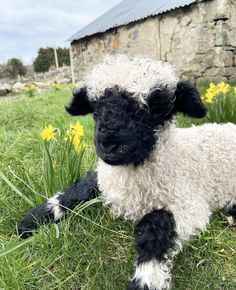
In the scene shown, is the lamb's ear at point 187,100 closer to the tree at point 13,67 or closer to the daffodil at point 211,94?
the daffodil at point 211,94

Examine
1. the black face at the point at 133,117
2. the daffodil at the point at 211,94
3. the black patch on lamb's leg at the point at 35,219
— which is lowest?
the black patch on lamb's leg at the point at 35,219

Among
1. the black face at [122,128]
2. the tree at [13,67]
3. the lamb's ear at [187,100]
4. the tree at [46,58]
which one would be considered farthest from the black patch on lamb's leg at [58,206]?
the tree at [13,67]

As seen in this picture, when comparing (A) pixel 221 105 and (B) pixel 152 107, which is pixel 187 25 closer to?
(A) pixel 221 105

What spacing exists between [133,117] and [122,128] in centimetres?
9

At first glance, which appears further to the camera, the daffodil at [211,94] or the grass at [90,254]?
the daffodil at [211,94]

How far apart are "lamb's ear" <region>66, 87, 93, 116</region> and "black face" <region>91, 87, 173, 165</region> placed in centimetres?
21

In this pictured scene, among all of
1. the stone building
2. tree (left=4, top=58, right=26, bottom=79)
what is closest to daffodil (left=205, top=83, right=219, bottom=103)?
the stone building

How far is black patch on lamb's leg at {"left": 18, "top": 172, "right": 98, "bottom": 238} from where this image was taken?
7.79 feet

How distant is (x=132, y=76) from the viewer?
6.27 feet

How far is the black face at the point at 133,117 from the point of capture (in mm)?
1800

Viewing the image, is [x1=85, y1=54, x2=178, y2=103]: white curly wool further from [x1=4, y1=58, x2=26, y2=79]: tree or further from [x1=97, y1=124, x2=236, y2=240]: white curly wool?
[x1=4, y1=58, x2=26, y2=79]: tree

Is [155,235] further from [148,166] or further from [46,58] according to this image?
[46,58]

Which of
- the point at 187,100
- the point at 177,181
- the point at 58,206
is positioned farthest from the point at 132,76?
the point at 58,206

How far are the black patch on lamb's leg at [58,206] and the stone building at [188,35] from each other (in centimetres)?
512
